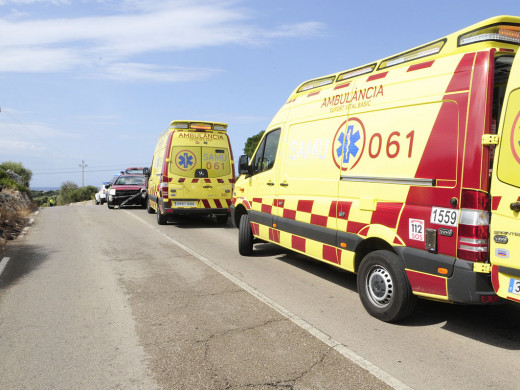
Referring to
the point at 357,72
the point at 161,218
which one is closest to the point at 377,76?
the point at 357,72

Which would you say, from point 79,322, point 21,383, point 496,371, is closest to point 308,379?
point 496,371

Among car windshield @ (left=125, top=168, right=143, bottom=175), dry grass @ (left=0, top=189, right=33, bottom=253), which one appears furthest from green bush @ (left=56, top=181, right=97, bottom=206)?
dry grass @ (left=0, top=189, right=33, bottom=253)

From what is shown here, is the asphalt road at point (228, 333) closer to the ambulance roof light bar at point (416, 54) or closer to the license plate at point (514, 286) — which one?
the license plate at point (514, 286)

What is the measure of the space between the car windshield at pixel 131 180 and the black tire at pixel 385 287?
686 inches

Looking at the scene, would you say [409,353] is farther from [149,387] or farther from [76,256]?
[76,256]

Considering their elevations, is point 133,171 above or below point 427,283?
above

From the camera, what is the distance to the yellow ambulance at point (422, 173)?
12.0 ft

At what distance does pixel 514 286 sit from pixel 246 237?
16.6 ft

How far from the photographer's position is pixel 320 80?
6234mm

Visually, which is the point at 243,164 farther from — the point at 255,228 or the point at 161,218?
the point at 161,218

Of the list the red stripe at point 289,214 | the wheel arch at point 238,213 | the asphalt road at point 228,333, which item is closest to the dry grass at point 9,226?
the asphalt road at point 228,333

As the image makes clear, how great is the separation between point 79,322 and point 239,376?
84.5 inches

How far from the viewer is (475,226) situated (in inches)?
145

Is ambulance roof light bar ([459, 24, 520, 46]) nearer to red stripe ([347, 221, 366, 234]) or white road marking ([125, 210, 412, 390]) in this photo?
red stripe ([347, 221, 366, 234])
